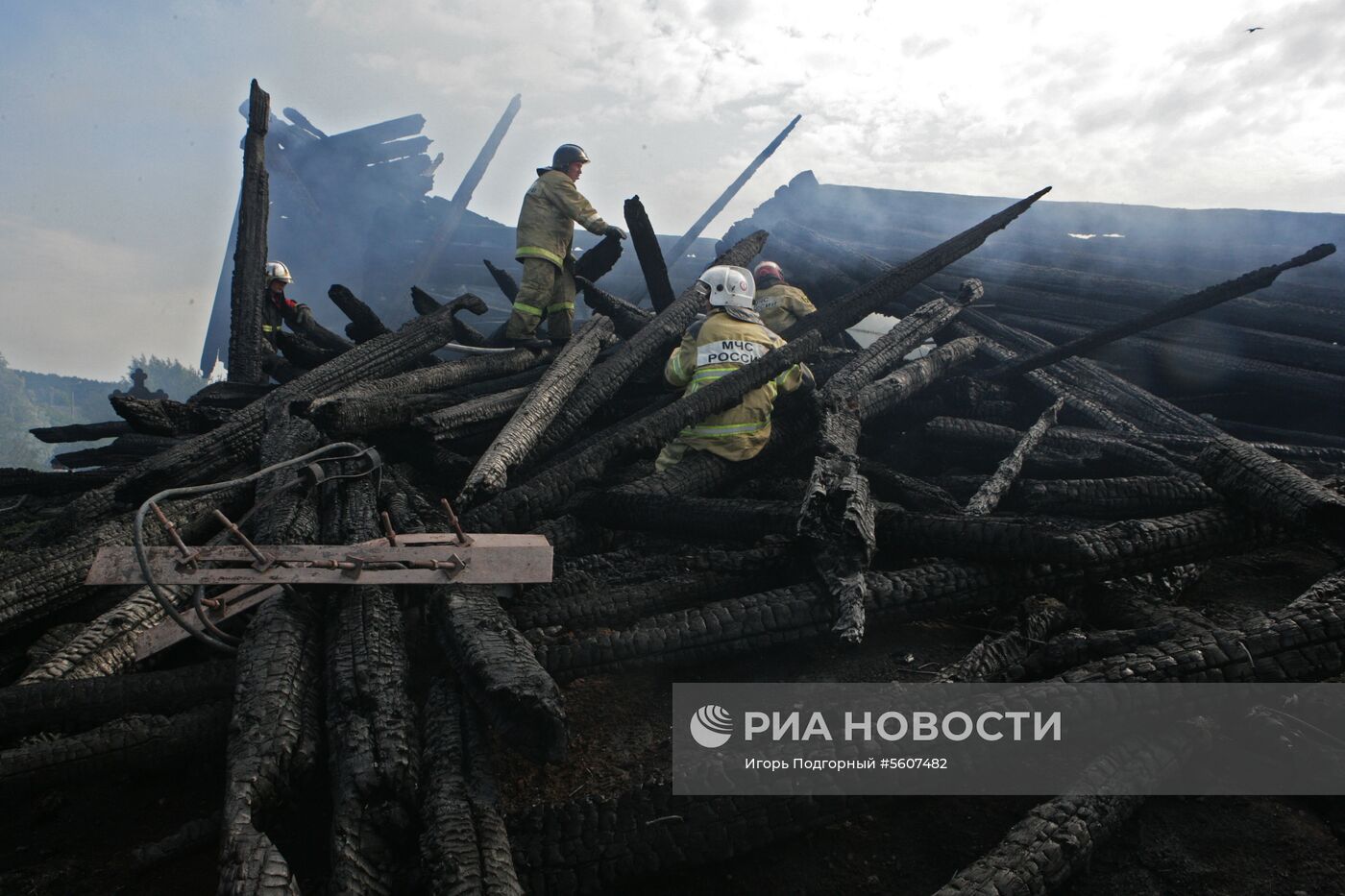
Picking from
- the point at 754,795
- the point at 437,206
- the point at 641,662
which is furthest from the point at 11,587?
the point at 437,206

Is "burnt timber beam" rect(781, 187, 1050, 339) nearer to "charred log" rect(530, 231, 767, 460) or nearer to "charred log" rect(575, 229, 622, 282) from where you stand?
"charred log" rect(530, 231, 767, 460)

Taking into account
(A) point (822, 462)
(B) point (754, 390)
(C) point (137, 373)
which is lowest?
(A) point (822, 462)

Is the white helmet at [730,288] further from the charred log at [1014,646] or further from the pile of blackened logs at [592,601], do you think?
the charred log at [1014,646]

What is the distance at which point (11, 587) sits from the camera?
3.58m

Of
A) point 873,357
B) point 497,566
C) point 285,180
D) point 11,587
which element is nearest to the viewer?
point 497,566

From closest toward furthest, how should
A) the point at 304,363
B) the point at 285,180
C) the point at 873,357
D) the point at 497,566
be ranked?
the point at 497,566 < the point at 873,357 < the point at 304,363 < the point at 285,180

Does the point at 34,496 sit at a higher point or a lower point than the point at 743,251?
lower

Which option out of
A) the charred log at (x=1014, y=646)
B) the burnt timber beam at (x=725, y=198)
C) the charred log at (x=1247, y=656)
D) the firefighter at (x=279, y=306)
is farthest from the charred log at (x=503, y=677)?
the burnt timber beam at (x=725, y=198)

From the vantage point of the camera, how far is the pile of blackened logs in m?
2.38

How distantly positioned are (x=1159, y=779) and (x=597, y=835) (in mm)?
2032

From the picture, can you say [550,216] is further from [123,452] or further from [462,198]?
[462,198]

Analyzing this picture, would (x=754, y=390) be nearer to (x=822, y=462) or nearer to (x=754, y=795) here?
(x=822, y=462)

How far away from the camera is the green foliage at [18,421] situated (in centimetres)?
3659

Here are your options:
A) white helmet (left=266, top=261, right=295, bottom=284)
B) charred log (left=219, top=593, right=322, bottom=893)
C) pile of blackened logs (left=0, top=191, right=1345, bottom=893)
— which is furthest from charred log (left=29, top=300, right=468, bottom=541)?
white helmet (left=266, top=261, right=295, bottom=284)
